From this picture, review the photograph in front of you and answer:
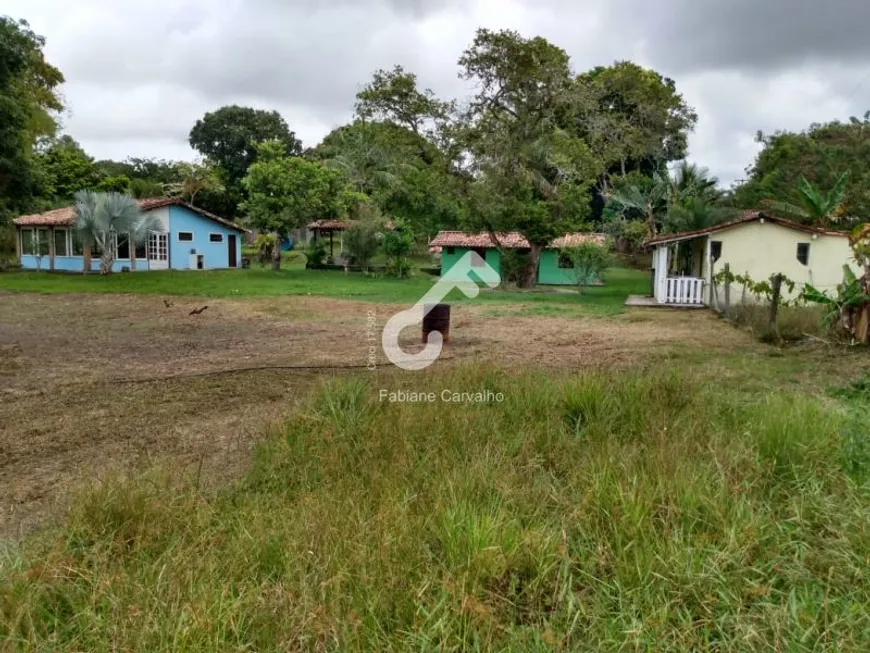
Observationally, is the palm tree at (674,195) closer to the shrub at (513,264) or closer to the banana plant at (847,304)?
the shrub at (513,264)

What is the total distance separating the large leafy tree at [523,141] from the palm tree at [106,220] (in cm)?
1490

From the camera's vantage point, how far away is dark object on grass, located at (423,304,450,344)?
34.8 ft

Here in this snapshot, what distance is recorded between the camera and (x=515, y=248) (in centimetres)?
2939

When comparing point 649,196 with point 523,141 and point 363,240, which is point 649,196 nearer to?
point 523,141

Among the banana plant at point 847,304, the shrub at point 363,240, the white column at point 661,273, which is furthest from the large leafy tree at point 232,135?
the banana plant at point 847,304

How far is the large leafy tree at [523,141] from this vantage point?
24.2m

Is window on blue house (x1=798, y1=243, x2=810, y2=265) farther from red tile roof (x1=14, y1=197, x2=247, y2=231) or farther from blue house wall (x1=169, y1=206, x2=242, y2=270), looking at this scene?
blue house wall (x1=169, y1=206, x2=242, y2=270)

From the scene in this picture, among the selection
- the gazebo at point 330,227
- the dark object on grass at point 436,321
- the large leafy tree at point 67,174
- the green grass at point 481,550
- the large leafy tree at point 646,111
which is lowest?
the green grass at point 481,550

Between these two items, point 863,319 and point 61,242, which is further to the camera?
point 61,242

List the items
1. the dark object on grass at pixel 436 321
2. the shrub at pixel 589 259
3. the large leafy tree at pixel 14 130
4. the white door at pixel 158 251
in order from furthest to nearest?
1. the white door at pixel 158 251
2. the shrub at pixel 589 259
3. the large leafy tree at pixel 14 130
4. the dark object on grass at pixel 436 321

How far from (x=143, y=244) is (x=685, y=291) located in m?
25.4

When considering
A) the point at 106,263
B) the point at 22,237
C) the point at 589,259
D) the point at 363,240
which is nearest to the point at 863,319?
the point at 589,259

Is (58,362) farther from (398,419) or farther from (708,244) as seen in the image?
(708,244)

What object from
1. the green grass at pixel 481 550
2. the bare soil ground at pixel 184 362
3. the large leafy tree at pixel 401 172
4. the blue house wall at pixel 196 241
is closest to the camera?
the green grass at pixel 481 550
